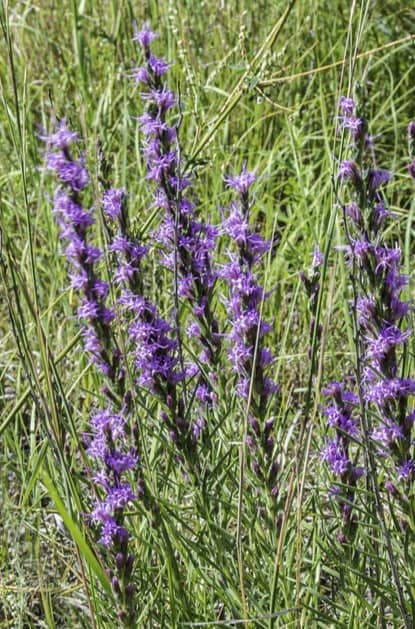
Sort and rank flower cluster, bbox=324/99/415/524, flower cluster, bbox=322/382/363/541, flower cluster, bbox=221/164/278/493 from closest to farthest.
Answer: flower cluster, bbox=324/99/415/524 < flower cluster, bbox=221/164/278/493 < flower cluster, bbox=322/382/363/541

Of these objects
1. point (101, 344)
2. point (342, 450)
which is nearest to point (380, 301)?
point (342, 450)

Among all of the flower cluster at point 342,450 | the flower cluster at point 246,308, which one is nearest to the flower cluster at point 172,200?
the flower cluster at point 246,308

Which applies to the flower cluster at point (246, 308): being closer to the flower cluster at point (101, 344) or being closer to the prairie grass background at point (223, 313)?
the prairie grass background at point (223, 313)

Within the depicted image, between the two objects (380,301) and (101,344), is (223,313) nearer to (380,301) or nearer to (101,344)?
(101,344)

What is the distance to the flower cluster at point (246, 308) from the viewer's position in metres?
1.81

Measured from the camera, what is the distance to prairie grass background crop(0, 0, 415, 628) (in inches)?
77.0

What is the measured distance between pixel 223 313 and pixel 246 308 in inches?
52.9

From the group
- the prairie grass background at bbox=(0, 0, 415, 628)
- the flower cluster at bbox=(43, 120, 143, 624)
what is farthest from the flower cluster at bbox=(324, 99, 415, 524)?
the flower cluster at bbox=(43, 120, 143, 624)

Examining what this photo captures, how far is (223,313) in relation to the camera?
3158 mm

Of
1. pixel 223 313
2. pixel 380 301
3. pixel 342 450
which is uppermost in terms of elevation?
pixel 380 301

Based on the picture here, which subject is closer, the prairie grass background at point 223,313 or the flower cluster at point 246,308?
the flower cluster at point 246,308

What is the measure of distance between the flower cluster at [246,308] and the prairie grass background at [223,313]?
0.11 meters

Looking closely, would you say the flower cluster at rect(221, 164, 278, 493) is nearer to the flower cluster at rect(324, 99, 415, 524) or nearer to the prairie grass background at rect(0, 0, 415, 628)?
the prairie grass background at rect(0, 0, 415, 628)

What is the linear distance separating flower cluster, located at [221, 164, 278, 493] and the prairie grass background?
112 mm
